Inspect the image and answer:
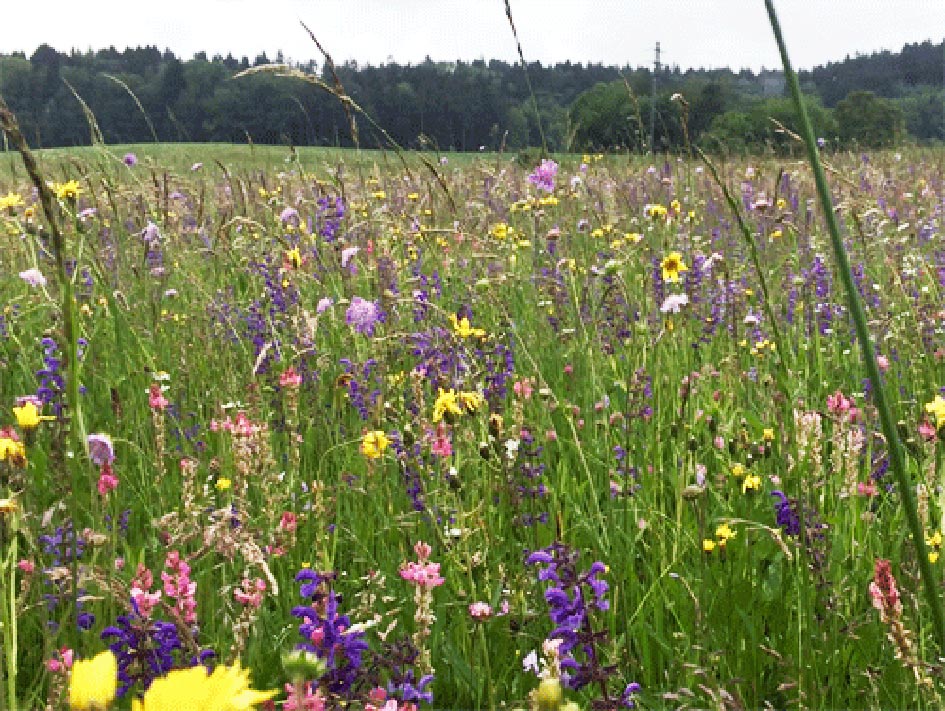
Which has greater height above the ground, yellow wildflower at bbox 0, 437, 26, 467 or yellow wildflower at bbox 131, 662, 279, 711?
yellow wildflower at bbox 131, 662, 279, 711

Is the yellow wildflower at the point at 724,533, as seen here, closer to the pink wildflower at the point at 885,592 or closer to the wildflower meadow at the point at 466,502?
the wildflower meadow at the point at 466,502

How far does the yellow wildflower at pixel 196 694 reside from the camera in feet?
1.07

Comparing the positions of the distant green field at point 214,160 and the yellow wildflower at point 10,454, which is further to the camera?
the distant green field at point 214,160

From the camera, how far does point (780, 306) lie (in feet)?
12.3

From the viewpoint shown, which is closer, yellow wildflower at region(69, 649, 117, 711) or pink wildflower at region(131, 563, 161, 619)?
yellow wildflower at region(69, 649, 117, 711)

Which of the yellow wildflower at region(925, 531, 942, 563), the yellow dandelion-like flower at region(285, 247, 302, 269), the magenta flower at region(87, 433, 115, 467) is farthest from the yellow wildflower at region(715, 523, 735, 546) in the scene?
the yellow dandelion-like flower at region(285, 247, 302, 269)

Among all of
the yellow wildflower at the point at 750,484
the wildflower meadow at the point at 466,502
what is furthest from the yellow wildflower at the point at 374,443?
the yellow wildflower at the point at 750,484

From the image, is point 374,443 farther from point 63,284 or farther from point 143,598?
point 63,284

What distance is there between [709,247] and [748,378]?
219 cm

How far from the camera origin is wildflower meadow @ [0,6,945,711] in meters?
1.25

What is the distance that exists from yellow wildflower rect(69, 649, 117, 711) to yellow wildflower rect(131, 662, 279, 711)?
87 mm

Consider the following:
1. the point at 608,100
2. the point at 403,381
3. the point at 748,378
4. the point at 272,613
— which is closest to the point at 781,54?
the point at 272,613

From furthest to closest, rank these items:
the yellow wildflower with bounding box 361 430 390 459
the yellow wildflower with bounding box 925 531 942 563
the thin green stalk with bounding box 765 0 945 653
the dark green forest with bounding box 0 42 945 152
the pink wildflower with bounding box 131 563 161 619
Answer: the dark green forest with bounding box 0 42 945 152, the yellow wildflower with bounding box 361 430 390 459, the yellow wildflower with bounding box 925 531 942 563, the pink wildflower with bounding box 131 563 161 619, the thin green stalk with bounding box 765 0 945 653

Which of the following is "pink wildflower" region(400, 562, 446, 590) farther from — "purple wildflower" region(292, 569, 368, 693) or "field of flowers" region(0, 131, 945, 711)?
"purple wildflower" region(292, 569, 368, 693)
